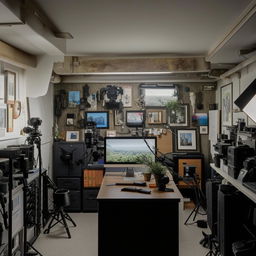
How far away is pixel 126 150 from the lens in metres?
4.02

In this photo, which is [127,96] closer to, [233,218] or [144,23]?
[144,23]

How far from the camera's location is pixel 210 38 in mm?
3490

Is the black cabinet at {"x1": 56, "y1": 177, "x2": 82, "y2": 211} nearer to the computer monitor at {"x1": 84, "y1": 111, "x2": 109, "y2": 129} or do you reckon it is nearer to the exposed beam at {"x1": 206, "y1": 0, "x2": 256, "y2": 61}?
the computer monitor at {"x1": 84, "y1": 111, "x2": 109, "y2": 129}

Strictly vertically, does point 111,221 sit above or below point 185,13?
below

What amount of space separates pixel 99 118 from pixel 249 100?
3.41 meters

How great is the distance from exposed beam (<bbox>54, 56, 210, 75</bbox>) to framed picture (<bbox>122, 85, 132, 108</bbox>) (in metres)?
1.14

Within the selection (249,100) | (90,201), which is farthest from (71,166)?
(249,100)

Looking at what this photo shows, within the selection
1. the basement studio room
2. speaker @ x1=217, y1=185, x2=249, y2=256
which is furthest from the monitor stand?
speaker @ x1=217, y1=185, x2=249, y2=256

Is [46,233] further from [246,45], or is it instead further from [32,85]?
[246,45]

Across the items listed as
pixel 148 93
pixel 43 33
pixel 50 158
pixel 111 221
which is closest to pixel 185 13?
pixel 43 33

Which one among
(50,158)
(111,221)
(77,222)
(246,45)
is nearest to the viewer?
(111,221)

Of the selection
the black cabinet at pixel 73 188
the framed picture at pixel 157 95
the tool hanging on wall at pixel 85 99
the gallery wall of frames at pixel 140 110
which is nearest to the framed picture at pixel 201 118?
the gallery wall of frames at pixel 140 110

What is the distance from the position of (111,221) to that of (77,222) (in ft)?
6.03

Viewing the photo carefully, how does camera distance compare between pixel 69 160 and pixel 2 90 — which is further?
pixel 69 160
